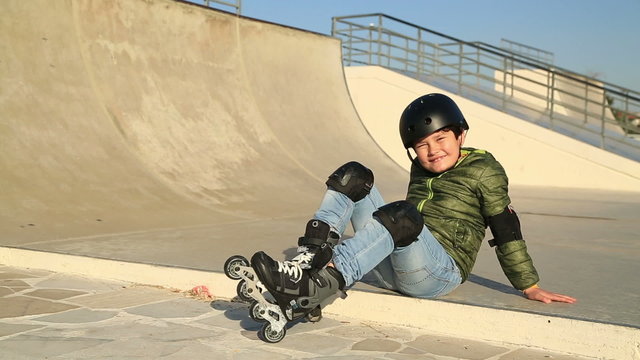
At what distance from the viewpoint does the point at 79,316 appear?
9.92 ft

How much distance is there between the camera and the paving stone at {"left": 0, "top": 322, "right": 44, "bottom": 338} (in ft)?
8.91

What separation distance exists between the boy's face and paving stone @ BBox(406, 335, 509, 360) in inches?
30.5

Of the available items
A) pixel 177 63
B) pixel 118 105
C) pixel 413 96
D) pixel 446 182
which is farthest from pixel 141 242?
pixel 413 96

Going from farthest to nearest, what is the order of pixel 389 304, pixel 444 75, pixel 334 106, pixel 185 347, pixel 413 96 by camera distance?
pixel 444 75, pixel 413 96, pixel 334 106, pixel 389 304, pixel 185 347

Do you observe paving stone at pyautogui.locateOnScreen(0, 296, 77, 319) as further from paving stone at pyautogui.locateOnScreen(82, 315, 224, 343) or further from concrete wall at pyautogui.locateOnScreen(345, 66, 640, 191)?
concrete wall at pyautogui.locateOnScreen(345, 66, 640, 191)

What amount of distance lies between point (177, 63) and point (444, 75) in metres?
7.90

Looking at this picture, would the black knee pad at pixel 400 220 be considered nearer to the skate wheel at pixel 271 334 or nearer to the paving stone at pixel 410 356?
the paving stone at pixel 410 356

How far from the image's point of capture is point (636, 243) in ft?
16.4

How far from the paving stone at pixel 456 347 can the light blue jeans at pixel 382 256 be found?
23 cm

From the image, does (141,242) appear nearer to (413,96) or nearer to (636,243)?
(636,243)

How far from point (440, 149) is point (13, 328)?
6.69 feet

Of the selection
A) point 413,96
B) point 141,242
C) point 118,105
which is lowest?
point 141,242

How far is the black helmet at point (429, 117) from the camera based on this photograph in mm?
2902

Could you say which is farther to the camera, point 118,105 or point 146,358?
point 118,105
